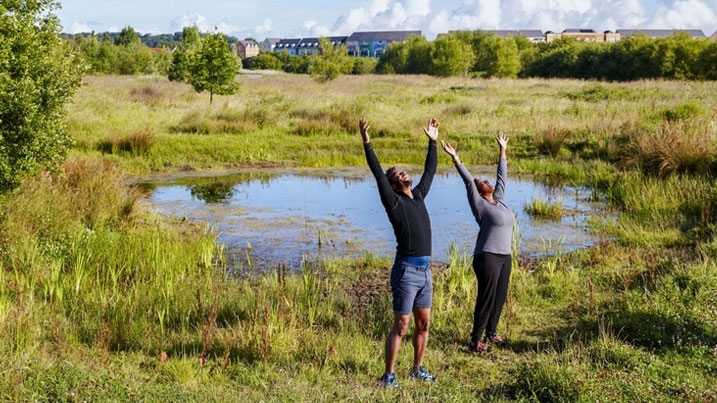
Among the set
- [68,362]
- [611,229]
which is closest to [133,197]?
[68,362]

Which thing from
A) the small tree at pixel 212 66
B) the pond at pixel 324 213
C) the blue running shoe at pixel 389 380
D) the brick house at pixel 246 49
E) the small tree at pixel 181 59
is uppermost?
the brick house at pixel 246 49

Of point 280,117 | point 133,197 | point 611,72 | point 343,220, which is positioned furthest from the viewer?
point 611,72

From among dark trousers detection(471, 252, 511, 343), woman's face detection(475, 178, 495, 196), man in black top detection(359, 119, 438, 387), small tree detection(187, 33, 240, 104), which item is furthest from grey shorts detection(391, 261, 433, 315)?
small tree detection(187, 33, 240, 104)

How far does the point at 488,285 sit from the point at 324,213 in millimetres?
7356

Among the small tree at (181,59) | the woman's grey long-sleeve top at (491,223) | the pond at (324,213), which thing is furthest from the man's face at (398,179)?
the small tree at (181,59)

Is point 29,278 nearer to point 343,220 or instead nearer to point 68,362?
point 68,362

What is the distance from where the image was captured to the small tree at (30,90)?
8250mm

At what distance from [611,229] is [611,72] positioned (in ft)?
178

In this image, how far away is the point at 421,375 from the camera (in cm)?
562

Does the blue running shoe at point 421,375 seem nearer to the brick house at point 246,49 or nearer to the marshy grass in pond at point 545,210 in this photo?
the marshy grass in pond at point 545,210

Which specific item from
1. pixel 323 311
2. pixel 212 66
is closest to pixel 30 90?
pixel 323 311

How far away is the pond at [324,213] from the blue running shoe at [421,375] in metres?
4.34

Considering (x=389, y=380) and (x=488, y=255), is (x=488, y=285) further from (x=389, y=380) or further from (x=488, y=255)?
(x=389, y=380)

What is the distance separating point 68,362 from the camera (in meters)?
5.45
